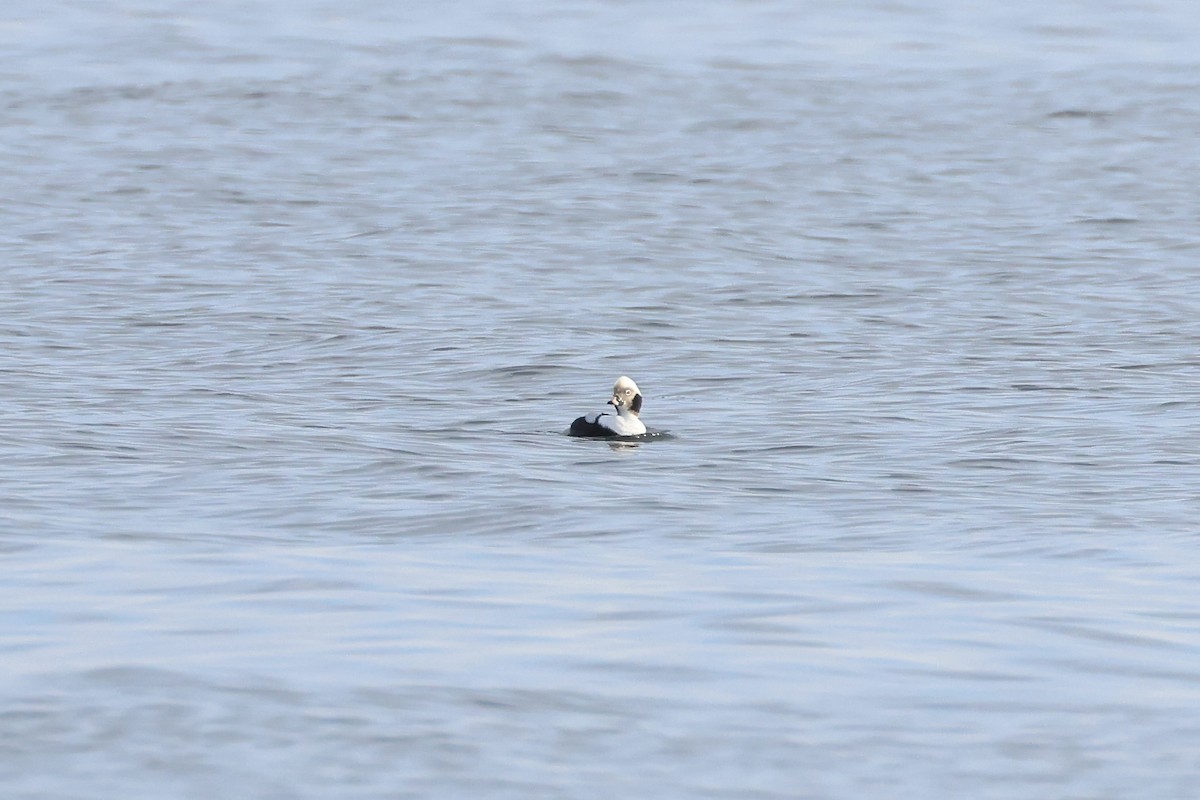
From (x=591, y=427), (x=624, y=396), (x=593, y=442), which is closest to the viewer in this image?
(x=593, y=442)

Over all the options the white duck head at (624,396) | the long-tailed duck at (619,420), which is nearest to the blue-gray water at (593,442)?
the long-tailed duck at (619,420)

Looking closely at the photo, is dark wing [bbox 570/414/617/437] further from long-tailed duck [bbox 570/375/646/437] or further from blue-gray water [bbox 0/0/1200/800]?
blue-gray water [bbox 0/0/1200/800]

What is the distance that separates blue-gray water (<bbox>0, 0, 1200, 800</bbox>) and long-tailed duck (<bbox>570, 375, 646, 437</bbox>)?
38cm

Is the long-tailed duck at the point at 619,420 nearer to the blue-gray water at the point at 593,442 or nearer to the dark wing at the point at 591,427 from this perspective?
the dark wing at the point at 591,427

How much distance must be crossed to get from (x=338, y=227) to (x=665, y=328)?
9.43 metres

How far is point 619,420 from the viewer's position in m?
17.3

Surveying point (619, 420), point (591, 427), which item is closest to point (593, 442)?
point (591, 427)

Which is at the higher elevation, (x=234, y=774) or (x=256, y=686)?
(x=256, y=686)

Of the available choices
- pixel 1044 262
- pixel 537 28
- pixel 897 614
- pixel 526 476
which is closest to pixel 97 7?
pixel 537 28

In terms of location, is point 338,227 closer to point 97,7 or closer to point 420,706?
point 420,706

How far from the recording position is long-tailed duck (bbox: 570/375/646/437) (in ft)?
56.6

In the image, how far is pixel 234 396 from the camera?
1936 cm

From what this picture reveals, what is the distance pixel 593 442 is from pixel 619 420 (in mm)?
279

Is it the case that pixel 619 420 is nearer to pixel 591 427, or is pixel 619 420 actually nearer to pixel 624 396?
pixel 591 427
